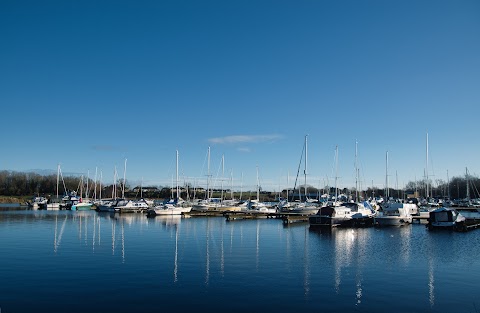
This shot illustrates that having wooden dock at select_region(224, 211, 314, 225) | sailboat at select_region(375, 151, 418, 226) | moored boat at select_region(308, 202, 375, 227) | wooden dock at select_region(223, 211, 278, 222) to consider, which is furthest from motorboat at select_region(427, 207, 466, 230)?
wooden dock at select_region(223, 211, 278, 222)

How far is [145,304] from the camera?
18.5 metres

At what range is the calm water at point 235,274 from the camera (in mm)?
18969

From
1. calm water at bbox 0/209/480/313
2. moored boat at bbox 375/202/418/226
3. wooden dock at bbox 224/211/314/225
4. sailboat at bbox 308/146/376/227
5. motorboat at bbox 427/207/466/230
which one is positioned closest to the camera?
calm water at bbox 0/209/480/313

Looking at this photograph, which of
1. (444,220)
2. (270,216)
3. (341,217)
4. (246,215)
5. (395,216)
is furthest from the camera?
(270,216)

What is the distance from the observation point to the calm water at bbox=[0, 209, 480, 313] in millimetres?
18969

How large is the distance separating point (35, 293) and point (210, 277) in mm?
9637

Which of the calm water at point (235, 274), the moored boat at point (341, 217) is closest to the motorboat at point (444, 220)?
the moored boat at point (341, 217)

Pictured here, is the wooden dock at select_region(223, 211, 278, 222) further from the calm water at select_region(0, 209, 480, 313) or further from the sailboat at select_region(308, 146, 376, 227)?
the calm water at select_region(0, 209, 480, 313)

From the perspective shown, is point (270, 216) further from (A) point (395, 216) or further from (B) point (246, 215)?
(A) point (395, 216)

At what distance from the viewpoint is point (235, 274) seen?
2520cm

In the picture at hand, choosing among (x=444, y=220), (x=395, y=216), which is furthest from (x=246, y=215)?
(x=444, y=220)

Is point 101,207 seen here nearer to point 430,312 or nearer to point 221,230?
point 221,230

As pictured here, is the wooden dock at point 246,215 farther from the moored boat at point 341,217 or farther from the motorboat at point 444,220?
the motorboat at point 444,220

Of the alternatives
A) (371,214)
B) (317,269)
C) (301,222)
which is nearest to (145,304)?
(317,269)
